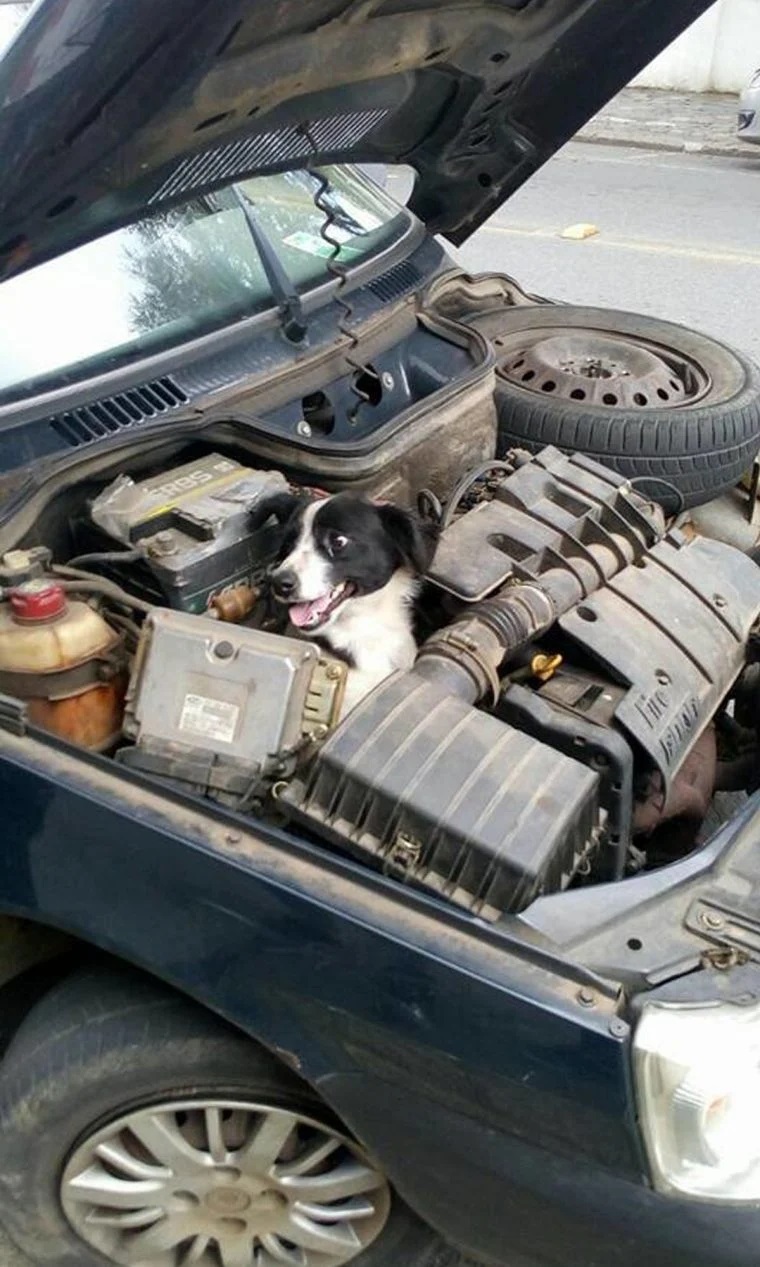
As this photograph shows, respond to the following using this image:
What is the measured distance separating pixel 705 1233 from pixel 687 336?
251 centimetres

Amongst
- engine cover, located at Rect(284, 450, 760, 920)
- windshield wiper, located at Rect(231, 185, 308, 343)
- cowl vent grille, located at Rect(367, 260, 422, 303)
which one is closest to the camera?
engine cover, located at Rect(284, 450, 760, 920)

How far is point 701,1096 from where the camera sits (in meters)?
1.60

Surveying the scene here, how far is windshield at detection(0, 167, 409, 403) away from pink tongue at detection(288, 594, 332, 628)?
0.64 m

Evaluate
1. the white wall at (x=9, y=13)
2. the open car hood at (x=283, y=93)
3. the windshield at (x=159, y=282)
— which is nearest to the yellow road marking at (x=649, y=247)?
the open car hood at (x=283, y=93)

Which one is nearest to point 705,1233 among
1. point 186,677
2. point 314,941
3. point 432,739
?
point 314,941

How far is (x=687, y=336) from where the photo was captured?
3.50 meters

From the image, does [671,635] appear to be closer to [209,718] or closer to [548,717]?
[548,717]

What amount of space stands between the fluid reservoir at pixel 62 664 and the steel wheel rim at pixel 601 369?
1.49 meters

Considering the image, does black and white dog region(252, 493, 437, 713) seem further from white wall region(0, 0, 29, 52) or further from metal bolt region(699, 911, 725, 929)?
white wall region(0, 0, 29, 52)

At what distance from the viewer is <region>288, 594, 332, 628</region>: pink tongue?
90.6 inches

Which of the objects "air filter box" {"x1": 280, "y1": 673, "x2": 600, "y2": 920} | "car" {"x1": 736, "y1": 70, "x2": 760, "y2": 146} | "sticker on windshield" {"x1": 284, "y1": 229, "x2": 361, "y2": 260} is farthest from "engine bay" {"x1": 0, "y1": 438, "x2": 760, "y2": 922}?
Answer: "car" {"x1": 736, "y1": 70, "x2": 760, "y2": 146}

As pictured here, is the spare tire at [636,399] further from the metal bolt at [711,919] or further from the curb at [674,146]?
the curb at [674,146]

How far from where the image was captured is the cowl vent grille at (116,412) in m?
2.34

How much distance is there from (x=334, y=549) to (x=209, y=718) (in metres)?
0.44
